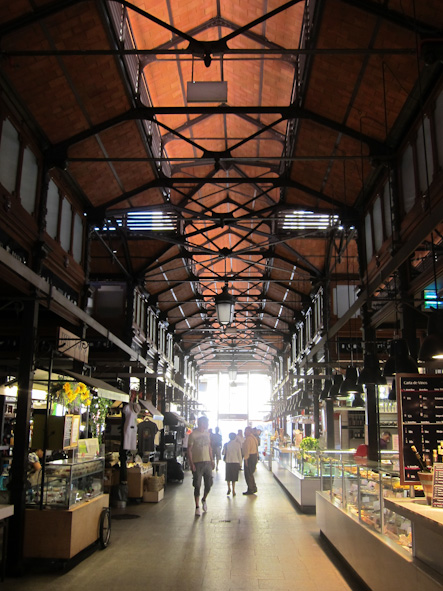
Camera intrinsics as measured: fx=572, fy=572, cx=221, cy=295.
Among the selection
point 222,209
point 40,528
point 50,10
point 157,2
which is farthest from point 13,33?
point 222,209

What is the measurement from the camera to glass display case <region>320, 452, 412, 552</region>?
520 cm

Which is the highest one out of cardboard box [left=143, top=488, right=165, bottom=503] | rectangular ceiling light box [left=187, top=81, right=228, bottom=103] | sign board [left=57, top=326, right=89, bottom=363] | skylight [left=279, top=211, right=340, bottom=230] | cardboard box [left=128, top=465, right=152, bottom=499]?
skylight [left=279, top=211, right=340, bottom=230]

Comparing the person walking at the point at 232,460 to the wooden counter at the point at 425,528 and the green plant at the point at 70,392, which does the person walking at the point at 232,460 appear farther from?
the wooden counter at the point at 425,528

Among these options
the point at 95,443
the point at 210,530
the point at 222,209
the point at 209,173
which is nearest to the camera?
the point at 210,530

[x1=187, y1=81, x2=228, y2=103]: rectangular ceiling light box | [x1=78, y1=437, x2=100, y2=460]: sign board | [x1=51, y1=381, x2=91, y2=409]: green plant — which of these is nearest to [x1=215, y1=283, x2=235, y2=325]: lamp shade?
[x1=51, y1=381, x2=91, y2=409]: green plant

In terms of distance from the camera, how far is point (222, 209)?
16.3m

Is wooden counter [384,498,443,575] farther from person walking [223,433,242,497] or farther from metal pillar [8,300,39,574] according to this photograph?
person walking [223,433,242,497]

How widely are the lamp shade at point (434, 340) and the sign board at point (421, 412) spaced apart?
0.85 m

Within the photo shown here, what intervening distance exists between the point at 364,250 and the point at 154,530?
650 centimetres

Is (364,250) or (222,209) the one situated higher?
(222,209)

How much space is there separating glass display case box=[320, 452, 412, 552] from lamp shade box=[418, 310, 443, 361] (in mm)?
1301

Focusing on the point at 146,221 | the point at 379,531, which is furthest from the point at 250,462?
the point at 379,531

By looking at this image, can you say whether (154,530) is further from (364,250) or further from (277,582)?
(364,250)

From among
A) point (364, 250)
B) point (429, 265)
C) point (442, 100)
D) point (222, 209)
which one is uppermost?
point (222, 209)
